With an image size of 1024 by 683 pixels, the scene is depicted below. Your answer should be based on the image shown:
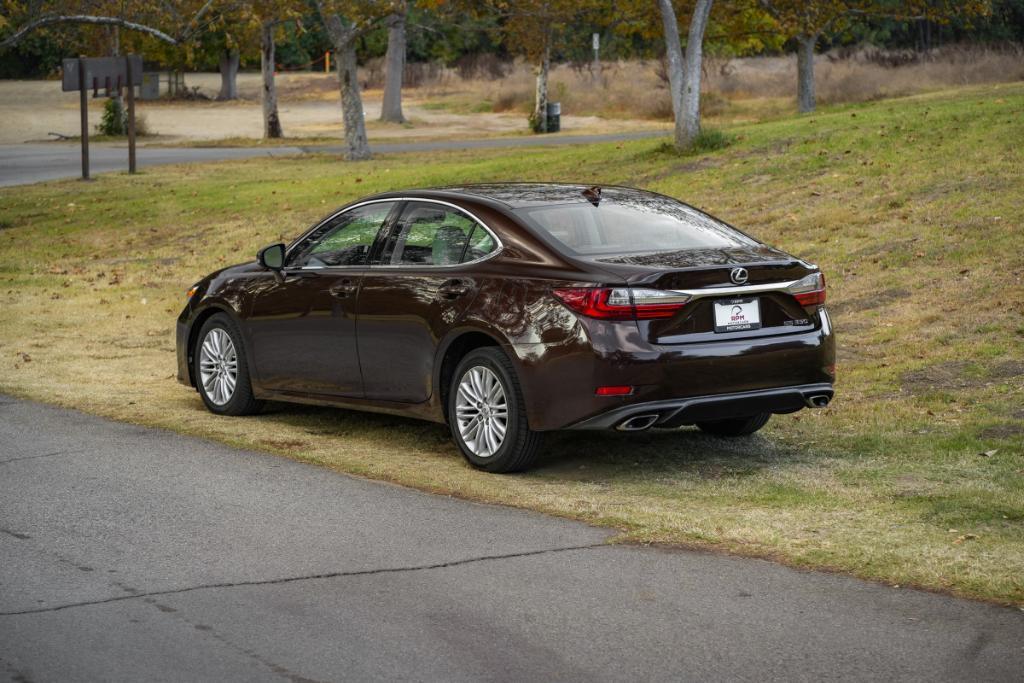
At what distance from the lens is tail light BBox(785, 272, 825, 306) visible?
8.48 m

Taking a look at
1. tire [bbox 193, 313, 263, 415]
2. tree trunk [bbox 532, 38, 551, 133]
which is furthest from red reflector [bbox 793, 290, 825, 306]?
tree trunk [bbox 532, 38, 551, 133]

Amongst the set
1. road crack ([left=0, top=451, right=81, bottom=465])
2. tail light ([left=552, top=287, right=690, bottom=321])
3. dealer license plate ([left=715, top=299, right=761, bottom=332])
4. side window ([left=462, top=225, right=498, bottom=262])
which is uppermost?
side window ([left=462, top=225, right=498, bottom=262])

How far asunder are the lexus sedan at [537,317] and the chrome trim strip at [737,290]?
0.03ft

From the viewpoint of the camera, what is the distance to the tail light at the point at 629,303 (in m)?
8.02

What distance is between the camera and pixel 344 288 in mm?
9672

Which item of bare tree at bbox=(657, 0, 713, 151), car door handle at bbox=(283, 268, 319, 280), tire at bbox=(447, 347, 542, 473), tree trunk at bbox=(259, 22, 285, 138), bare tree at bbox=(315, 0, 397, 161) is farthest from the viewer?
tree trunk at bbox=(259, 22, 285, 138)

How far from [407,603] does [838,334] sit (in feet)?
26.6

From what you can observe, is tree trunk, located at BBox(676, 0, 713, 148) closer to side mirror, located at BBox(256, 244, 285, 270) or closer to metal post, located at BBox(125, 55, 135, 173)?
metal post, located at BBox(125, 55, 135, 173)

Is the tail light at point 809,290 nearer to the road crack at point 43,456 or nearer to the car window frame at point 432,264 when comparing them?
the car window frame at point 432,264


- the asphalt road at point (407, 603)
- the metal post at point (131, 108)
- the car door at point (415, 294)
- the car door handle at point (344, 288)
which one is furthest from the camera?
the metal post at point (131, 108)

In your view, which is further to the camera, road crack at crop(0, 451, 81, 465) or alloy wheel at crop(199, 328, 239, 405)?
alloy wheel at crop(199, 328, 239, 405)

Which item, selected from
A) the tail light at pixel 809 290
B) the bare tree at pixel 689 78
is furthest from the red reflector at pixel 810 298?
the bare tree at pixel 689 78

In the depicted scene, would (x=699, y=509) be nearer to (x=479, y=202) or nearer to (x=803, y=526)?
(x=803, y=526)

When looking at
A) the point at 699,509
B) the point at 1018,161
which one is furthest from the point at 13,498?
the point at 1018,161
